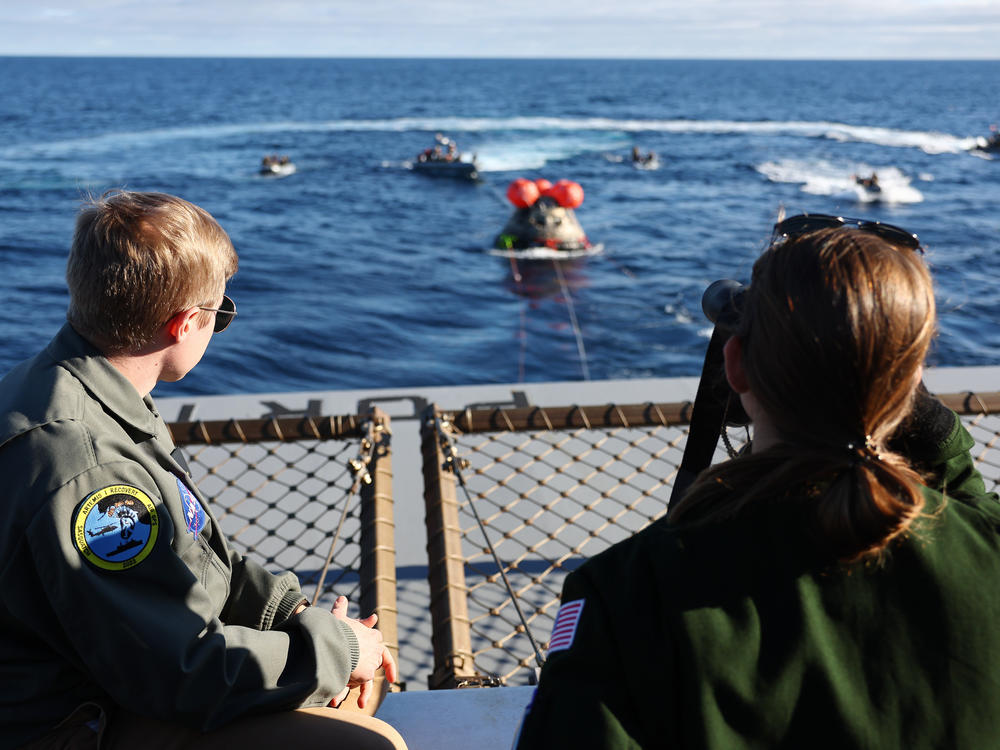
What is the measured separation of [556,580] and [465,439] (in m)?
0.92

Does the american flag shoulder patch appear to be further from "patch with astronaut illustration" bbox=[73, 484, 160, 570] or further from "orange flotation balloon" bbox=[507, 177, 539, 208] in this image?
"orange flotation balloon" bbox=[507, 177, 539, 208]

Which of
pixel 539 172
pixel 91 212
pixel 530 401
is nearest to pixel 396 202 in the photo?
pixel 539 172

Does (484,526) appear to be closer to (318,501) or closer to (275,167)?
(318,501)

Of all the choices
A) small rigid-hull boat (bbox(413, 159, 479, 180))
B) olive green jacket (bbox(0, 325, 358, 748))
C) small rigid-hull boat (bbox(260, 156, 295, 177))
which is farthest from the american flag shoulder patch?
small rigid-hull boat (bbox(260, 156, 295, 177))

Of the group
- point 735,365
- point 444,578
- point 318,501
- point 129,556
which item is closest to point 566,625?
point 735,365

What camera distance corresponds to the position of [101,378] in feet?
4.17

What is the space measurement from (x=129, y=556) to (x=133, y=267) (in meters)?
0.42

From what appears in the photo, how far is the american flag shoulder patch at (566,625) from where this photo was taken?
851 millimetres

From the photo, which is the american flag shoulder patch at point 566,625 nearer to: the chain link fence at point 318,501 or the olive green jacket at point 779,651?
the olive green jacket at point 779,651

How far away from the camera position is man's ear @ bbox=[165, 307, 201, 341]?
134 centimetres

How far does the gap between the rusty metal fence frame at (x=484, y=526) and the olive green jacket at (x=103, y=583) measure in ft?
2.20

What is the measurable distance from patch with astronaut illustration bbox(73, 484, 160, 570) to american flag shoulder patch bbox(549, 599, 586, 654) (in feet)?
2.01

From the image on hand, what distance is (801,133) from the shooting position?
52.4 m

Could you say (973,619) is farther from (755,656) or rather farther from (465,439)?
(465,439)
